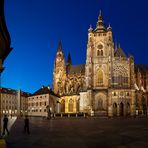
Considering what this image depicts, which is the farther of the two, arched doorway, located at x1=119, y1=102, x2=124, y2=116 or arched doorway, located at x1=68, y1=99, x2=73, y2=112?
arched doorway, located at x1=68, y1=99, x2=73, y2=112

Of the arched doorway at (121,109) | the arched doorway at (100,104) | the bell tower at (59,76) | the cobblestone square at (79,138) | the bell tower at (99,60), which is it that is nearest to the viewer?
the cobblestone square at (79,138)

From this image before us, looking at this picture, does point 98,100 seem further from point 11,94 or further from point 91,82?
point 11,94

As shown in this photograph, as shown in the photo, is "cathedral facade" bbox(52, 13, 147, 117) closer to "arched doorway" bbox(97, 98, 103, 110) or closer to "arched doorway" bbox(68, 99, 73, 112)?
"arched doorway" bbox(97, 98, 103, 110)

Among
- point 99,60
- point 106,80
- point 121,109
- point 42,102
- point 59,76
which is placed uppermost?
point 99,60

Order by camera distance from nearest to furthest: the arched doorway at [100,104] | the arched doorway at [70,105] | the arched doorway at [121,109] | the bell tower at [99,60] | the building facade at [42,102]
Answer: the arched doorway at [121,109]
the arched doorway at [100,104]
the bell tower at [99,60]
the building facade at [42,102]
the arched doorway at [70,105]

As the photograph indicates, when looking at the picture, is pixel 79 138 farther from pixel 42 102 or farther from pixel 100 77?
pixel 42 102

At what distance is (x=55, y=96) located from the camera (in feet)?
312

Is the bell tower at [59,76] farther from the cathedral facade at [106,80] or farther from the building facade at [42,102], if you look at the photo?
the cathedral facade at [106,80]

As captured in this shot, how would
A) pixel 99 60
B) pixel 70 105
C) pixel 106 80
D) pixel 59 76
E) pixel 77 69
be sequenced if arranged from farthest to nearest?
pixel 77 69 → pixel 59 76 → pixel 70 105 → pixel 99 60 → pixel 106 80

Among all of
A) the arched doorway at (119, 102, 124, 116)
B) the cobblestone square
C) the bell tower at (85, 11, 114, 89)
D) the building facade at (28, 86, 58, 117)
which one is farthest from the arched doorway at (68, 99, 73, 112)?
the cobblestone square

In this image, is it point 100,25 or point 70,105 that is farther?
point 70,105

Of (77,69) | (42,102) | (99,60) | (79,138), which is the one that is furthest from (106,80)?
(79,138)

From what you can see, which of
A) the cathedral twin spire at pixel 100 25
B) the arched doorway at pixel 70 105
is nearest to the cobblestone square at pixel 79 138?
the cathedral twin spire at pixel 100 25

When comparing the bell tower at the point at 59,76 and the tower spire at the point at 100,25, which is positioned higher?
the tower spire at the point at 100,25
